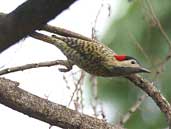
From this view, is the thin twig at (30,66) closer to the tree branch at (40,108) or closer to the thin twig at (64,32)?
the tree branch at (40,108)

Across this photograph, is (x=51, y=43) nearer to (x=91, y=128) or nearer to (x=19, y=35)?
(x=91, y=128)

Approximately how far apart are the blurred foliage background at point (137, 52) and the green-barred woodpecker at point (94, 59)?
0.68 metres

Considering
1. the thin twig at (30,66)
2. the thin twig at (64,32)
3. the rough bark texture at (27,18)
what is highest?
the thin twig at (64,32)

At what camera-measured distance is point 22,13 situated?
0.71m

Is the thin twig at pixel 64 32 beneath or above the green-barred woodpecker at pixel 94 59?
above

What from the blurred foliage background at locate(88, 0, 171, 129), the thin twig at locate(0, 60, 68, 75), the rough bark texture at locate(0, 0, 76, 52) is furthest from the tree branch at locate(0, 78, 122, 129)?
the rough bark texture at locate(0, 0, 76, 52)

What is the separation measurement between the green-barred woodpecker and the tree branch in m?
0.43

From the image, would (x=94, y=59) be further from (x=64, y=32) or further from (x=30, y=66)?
(x=30, y=66)

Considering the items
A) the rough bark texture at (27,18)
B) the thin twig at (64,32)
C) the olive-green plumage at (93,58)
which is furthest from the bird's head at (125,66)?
the rough bark texture at (27,18)

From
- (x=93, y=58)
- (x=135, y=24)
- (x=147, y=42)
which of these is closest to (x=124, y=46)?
(x=135, y=24)

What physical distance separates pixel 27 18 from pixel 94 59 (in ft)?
6.99

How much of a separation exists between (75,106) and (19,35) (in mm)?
1844

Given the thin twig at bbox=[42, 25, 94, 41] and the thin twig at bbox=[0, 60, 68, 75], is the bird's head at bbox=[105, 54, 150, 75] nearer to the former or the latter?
the thin twig at bbox=[42, 25, 94, 41]

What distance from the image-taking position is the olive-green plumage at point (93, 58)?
2635 millimetres
